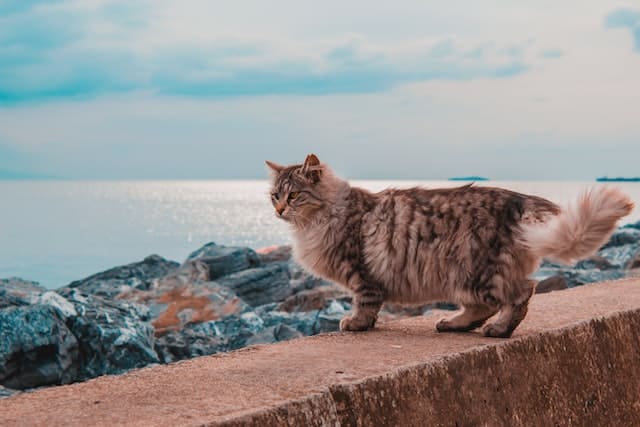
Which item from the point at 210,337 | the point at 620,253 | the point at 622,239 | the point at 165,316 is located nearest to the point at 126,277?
the point at 165,316

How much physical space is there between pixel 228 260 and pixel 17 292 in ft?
16.9

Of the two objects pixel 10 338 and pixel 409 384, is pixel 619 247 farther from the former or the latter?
pixel 409 384

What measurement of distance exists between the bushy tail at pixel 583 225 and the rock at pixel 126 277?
9.06 metres

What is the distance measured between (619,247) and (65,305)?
1041 cm

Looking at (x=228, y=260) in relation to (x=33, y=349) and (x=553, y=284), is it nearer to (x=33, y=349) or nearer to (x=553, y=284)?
(x=553, y=284)

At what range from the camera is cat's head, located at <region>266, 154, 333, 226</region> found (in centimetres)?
429

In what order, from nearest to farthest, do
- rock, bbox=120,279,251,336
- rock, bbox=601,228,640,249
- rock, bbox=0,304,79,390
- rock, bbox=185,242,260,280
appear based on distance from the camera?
rock, bbox=0,304,79,390
rock, bbox=120,279,251,336
rock, bbox=185,242,260,280
rock, bbox=601,228,640,249

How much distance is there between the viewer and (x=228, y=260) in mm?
13242

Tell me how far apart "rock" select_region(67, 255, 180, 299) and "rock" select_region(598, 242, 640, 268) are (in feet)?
25.8

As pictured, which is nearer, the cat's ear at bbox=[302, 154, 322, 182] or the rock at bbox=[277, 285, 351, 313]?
the cat's ear at bbox=[302, 154, 322, 182]

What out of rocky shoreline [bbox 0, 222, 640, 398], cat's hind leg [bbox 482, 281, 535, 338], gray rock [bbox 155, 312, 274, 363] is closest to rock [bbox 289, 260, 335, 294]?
rocky shoreline [bbox 0, 222, 640, 398]

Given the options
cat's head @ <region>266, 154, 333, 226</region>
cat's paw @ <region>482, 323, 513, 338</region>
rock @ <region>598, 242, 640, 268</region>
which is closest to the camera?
cat's paw @ <region>482, 323, 513, 338</region>

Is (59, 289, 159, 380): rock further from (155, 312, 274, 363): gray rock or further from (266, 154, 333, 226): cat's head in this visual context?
(266, 154, 333, 226): cat's head

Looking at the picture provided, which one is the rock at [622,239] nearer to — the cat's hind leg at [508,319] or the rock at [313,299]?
the rock at [313,299]
